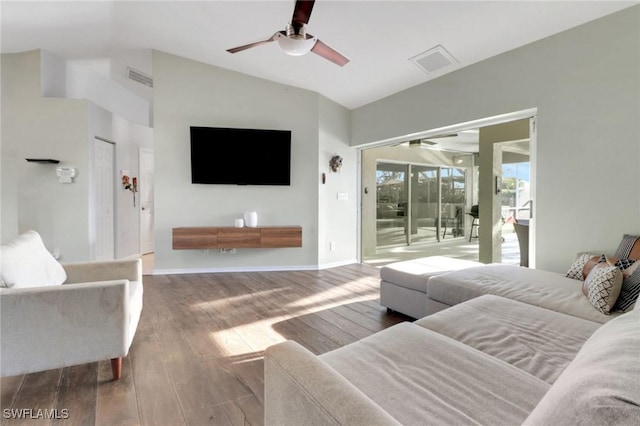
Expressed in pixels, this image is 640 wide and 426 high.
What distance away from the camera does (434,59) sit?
363 cm

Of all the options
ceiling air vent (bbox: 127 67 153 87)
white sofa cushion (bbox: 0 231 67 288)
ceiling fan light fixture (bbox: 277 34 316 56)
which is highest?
ceiling air vent (bbox: 127 67 153 87)

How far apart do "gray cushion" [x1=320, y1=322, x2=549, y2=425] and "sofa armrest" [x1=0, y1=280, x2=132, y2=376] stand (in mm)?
1359

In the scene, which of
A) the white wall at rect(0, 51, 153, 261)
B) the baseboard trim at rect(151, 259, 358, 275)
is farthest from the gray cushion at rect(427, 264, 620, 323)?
the white wall at rect(0, 51, 153, 261)

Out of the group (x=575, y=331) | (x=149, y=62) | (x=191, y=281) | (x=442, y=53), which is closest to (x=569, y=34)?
(x=442, y=53)

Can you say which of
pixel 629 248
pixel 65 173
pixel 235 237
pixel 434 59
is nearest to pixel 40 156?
pixel 65 173

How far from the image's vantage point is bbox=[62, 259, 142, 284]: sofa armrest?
7.95 feet

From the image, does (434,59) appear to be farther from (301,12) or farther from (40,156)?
(40,156)

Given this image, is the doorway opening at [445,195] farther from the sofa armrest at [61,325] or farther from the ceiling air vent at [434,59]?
the sofa armrest at [61,325]

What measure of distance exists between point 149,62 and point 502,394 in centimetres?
595

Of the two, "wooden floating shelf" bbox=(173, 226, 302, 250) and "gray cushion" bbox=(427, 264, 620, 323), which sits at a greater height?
"wooden floating shelf" bbox=(173, 226, 302, 250)

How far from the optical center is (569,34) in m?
2.87

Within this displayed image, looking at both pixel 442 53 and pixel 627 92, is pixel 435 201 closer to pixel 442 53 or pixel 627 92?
pixel 442 53

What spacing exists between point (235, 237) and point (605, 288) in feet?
13.1

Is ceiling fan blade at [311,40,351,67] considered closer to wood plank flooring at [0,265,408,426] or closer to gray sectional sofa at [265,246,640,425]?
gray sectional sofa at [265,246,640,425]
